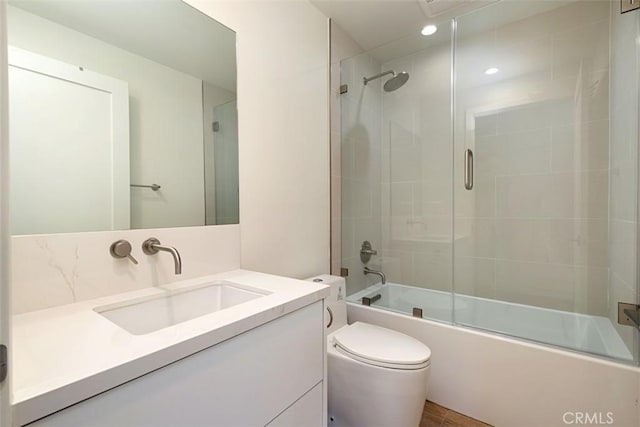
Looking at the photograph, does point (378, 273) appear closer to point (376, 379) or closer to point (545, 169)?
point (376, 379)

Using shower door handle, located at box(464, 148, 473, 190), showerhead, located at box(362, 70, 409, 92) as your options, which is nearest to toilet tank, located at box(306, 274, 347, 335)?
shower door handle, located at box(464, 148, 473, 190)

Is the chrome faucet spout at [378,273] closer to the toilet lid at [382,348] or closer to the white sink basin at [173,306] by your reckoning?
the toilet lid at [382,348]

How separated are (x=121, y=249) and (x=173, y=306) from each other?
0.25 meters

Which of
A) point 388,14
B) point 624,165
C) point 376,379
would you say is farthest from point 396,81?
point 376,379

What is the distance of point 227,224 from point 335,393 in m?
0.90

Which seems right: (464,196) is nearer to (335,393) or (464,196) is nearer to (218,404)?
(335,393)

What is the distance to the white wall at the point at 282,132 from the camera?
52.4 inches

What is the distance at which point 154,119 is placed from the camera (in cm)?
104

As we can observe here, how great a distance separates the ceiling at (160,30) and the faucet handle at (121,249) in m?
0.66

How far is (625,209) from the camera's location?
143 centimetres

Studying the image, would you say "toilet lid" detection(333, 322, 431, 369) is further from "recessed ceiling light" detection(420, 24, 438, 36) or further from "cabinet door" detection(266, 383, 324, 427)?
"recessed ceiling light" detection(420, 24, 438, 36)

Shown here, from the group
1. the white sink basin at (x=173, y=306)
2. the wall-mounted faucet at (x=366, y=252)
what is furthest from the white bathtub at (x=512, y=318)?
the white sink basin at (x=173, y=306)

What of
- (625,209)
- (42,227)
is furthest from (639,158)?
→ (42,227)

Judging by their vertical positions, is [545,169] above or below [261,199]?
above
